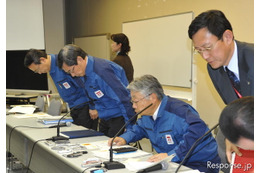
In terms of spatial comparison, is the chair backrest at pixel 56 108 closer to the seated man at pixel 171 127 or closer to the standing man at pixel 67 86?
the standing man at pixel 67 86

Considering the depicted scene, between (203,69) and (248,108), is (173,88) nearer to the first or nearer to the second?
(203,69)

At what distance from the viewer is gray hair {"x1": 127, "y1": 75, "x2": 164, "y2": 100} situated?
6.63 ft

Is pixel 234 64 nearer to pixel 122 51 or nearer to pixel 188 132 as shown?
pixel 188 132

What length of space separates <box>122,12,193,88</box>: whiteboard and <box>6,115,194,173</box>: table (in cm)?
195

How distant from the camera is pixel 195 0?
13.2 ft

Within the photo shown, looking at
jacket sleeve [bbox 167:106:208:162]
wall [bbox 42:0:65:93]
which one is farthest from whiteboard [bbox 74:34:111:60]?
jacket sleeve [bbox 167:106:208:162]

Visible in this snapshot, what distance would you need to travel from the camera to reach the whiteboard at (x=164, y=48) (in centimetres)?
413

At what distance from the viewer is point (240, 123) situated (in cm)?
82

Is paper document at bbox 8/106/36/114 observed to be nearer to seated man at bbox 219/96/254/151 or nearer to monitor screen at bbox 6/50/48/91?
monitor screen at bbox 6/50/48/91

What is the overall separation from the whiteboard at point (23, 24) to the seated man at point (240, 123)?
5.74 metres

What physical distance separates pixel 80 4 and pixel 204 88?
4.10m

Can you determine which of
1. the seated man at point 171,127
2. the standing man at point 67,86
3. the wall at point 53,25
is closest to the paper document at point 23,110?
the standing man at point 67,86

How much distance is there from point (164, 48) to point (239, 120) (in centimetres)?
372

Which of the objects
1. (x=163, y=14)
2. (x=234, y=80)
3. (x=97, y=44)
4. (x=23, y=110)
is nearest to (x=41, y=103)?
(x=23, y=110)
